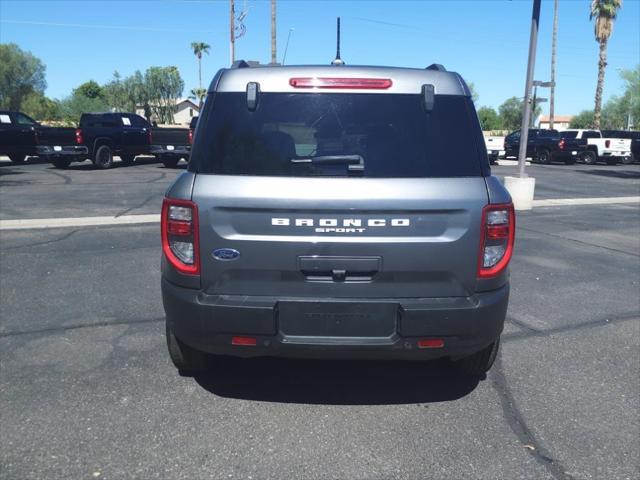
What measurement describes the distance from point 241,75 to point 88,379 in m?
2.30

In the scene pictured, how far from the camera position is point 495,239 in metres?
3.21

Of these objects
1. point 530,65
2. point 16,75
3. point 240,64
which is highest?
point 16,75

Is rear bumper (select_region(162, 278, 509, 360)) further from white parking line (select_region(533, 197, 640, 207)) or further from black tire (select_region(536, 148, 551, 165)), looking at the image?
black tire (select_region(536, 148, 551, 165))

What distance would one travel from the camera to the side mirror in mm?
3301

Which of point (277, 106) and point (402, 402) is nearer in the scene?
point (277, 106)

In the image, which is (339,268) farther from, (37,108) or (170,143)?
(37,108)

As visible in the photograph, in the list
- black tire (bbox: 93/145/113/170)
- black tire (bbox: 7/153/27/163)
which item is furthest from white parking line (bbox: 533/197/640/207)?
black tire (bbox: 7/153/27/163)

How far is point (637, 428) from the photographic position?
347cm

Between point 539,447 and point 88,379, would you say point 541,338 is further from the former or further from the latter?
point 88,379

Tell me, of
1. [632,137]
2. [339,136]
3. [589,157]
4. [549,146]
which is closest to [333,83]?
[339,136]

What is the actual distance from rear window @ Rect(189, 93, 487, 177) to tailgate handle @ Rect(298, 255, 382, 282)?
469 mm

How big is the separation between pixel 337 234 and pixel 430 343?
2.63 feet

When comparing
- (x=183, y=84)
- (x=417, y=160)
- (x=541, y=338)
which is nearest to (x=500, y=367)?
(x=541, y=338)

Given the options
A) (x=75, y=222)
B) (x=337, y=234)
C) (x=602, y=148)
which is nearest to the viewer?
(x=337, y=234)
